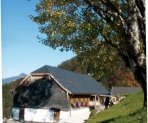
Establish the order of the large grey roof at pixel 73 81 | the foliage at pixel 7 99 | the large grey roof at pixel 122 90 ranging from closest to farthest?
the foliage at pixel 7 99 < the large grey roof at pixel 73 81 < the large grey roof at pixel 122 90

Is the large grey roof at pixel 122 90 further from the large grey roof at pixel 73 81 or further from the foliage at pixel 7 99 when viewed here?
the foliage at pixel 7 99

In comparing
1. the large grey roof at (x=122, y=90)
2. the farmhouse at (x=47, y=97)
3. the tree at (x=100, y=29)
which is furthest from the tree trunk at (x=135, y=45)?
the large grey roof at (x=122, y=90)

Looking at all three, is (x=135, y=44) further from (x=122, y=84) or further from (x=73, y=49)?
(x=122, y=84)

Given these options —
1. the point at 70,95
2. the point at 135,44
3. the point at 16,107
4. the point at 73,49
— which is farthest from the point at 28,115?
the point at 135,44

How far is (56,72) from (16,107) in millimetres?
7816

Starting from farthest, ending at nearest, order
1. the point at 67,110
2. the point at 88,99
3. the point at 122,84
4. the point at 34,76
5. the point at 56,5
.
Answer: the point at 122,84
the point at 88,99
the point at 34,76
the point at 67,110
the point at 56,5

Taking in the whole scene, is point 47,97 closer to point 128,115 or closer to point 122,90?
point 122,90

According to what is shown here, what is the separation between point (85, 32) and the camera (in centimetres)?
1792

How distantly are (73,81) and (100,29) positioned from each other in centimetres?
4044

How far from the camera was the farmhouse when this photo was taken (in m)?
50.2

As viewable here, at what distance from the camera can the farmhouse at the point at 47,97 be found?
1977 inches

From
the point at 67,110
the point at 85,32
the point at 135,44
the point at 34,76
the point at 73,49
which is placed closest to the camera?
the point at 135,44

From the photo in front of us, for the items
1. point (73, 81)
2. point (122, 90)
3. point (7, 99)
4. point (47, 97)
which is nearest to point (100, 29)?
point (7, 99)

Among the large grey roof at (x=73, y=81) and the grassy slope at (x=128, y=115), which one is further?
the large grey roof at (x=73, y=81)
